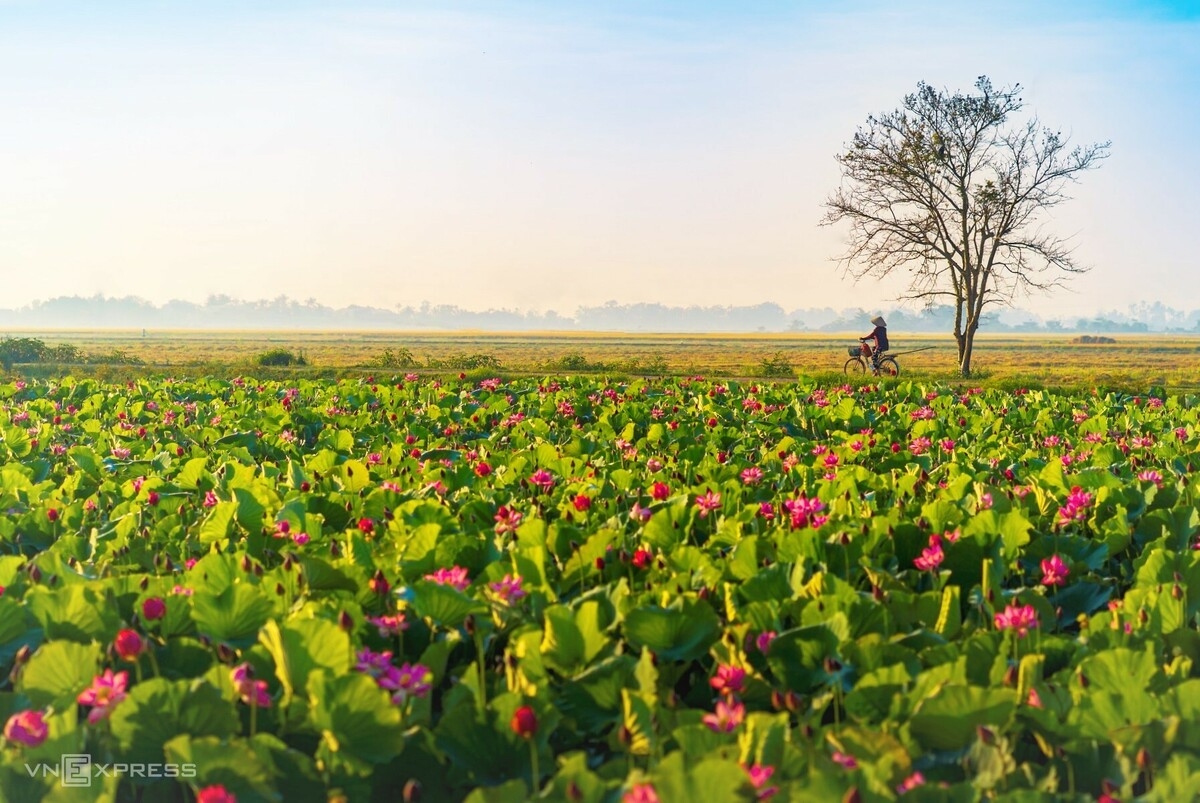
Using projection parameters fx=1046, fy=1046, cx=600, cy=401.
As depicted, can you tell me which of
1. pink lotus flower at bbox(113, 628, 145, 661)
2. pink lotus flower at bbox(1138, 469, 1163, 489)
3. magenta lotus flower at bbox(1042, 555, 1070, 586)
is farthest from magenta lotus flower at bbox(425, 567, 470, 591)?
pink lotus flower at bbox(1138, 469, 1163, 489)

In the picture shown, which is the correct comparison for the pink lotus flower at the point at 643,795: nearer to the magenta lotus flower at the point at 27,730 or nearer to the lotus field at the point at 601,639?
the lotus field at the point at 601,639

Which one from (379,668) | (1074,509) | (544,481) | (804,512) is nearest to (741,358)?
(544,481)

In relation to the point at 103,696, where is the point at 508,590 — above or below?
above

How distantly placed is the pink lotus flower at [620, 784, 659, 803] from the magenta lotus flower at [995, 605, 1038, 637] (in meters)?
1.40

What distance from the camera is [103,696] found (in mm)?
2475

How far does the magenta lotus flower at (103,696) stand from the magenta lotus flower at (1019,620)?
230 centimetres

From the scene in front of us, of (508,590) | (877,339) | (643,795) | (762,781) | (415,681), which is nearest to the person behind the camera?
(643,795)

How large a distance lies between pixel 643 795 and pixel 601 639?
91 cm

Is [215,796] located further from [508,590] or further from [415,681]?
[508,590]

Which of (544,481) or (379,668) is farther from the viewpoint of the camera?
(544,481)

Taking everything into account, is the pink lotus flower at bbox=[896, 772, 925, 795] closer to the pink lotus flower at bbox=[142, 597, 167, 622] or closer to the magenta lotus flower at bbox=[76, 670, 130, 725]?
the magenta lotus flower at bbox=[76, 670, 130, 725]

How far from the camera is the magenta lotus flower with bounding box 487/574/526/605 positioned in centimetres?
317

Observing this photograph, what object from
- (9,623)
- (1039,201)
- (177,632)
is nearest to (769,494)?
(177,632)

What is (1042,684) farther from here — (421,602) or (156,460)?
(156,460)
